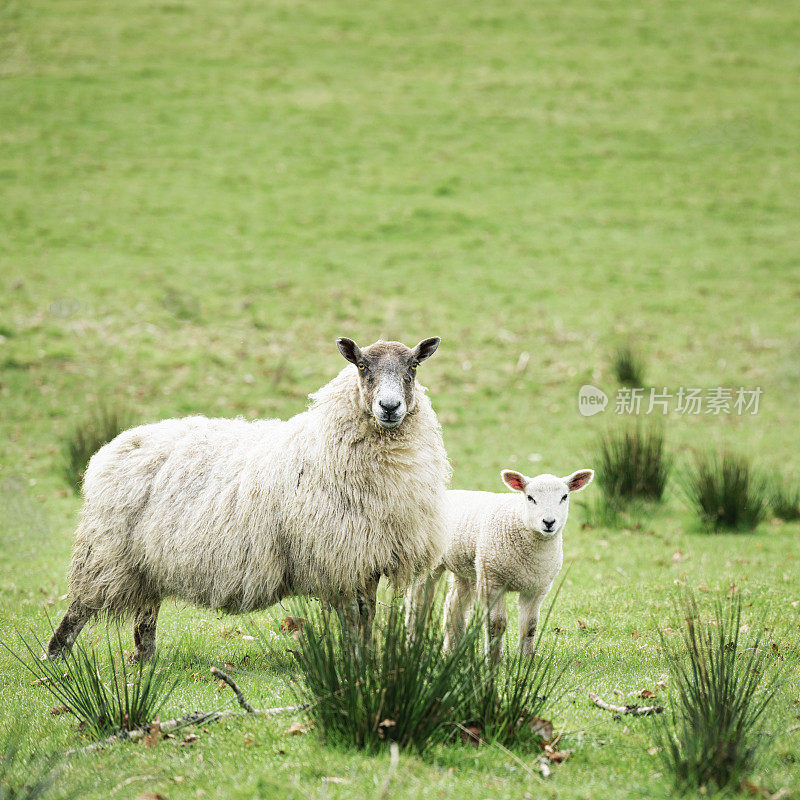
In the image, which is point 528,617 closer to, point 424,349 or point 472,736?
point 472,736

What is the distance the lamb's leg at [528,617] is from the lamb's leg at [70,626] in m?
3.19

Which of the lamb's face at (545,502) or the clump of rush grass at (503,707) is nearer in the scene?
the clump of rush grass at (503,707)

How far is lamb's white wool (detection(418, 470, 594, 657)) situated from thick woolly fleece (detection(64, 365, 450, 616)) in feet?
1.41

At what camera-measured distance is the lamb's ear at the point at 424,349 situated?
580cm

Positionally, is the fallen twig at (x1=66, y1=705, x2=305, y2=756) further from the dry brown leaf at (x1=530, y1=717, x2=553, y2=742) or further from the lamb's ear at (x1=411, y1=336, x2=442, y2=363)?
the lamb's ear at (x1=411, y1=336, x2=442, y2=363)

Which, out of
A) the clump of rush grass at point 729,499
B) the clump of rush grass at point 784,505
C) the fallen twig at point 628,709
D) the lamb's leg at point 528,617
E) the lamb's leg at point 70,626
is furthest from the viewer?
the clump of rush grass at point 784,505

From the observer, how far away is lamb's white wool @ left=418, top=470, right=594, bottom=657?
218 inches

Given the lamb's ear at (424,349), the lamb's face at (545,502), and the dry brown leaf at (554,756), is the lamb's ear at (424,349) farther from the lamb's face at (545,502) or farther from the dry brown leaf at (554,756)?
the dry brown leaf at (554,756)

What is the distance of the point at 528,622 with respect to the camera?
573cm

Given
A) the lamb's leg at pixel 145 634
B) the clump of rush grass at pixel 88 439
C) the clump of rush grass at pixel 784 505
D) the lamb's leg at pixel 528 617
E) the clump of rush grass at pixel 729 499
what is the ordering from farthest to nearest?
the clump of rush grass at pixel 88 439 < the clump of rush grass at pixel 784 505 < the clump of rush grass at pixel 729 499 < the lamb's leg at pixel 145 634 < the lamb's leg at pixel 528 617

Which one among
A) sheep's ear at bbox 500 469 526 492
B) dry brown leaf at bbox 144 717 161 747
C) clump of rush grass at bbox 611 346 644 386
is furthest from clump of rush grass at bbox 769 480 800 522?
dry brown leaf at bbox 144 717 161 747

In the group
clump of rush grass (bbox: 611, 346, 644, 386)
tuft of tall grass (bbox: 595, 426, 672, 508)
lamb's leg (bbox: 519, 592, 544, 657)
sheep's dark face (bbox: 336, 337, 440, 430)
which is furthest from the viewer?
clump of rush grass (bbox: 611, 346, 644, 386)

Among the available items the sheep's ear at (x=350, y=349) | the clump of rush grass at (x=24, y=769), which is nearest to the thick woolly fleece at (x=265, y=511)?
the sheep's ear at (x=350, y=349)

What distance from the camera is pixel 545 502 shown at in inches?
217
